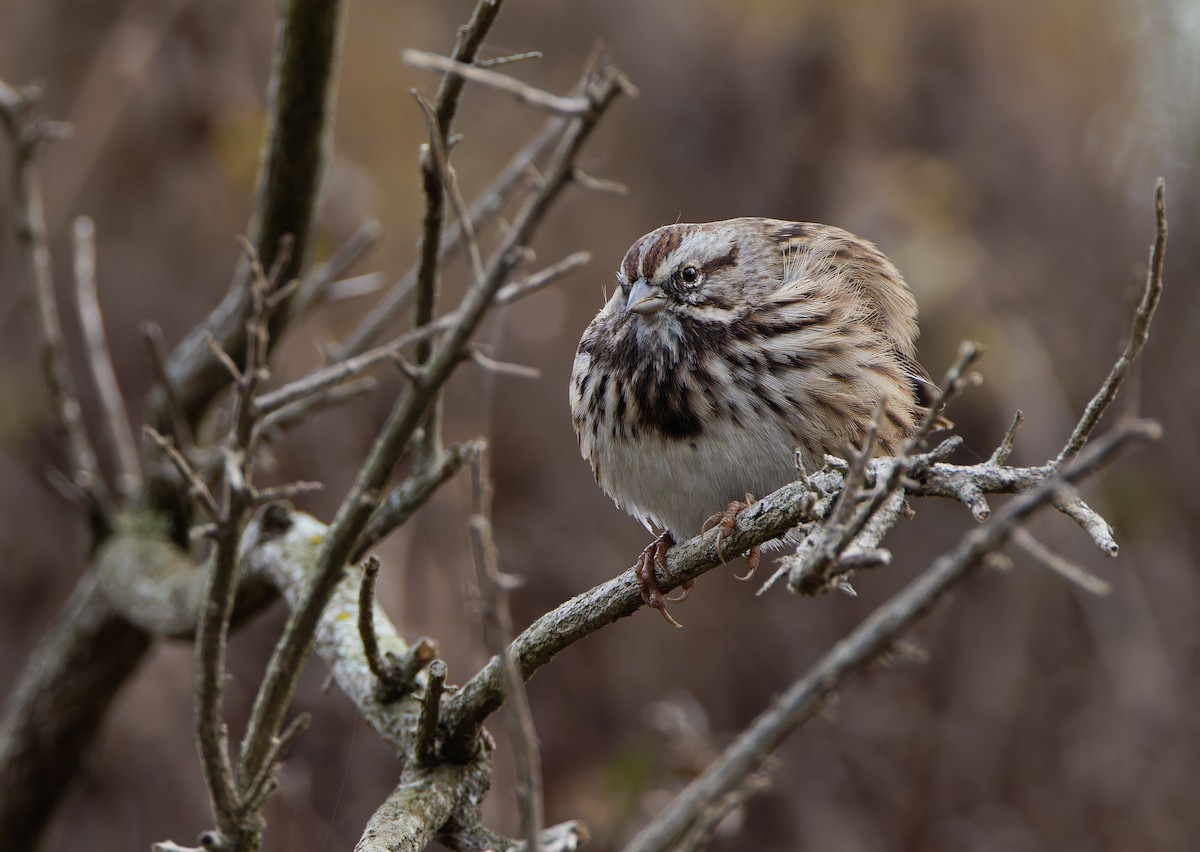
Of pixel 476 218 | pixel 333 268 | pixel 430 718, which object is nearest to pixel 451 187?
pixel 430 718

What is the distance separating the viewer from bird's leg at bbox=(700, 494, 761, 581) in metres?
2.12

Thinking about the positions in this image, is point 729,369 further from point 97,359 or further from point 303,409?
point 97,359

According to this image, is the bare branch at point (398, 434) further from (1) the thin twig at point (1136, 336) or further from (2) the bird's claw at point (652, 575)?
(1) the thin twig at point (1136, 336)

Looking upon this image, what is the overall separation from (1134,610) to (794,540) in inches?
160

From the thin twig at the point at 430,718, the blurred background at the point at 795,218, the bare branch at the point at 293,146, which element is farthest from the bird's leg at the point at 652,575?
the blurred background at the point at 795,218

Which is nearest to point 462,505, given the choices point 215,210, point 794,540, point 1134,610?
point 215,210

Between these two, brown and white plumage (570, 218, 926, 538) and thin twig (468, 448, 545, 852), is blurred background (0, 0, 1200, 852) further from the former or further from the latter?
thin twig (468, 448, 545, 852)

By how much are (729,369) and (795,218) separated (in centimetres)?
381

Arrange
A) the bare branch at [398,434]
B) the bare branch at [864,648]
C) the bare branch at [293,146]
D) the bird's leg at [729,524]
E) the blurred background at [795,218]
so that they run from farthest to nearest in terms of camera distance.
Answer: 1. the blurred background at [795,218]
2. the bare branch at [293,146]
3. the bird's leg at [729,524]
4. the bare branch at [398,434]
5. the bare branch at [864,648]

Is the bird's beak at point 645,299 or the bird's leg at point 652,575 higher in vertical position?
the bird's beak at point 645,299

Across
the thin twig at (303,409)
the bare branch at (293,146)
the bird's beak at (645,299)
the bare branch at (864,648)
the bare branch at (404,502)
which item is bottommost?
the bare branch at (864,648)

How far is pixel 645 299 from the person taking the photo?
3.06m

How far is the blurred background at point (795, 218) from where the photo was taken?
5.80m

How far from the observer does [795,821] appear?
6.55m
